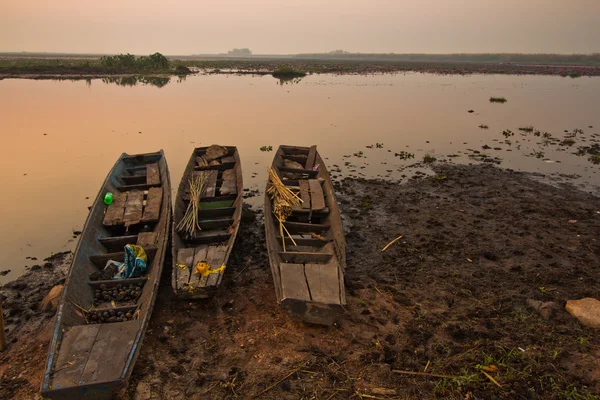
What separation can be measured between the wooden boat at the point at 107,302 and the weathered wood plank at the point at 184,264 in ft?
1.06

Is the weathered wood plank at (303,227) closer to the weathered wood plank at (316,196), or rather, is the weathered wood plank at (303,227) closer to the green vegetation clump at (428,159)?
the weathered wood plank at (316,196)

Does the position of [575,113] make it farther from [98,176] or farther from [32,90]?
[32,90]

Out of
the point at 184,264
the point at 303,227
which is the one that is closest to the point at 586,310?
the point at 303,227

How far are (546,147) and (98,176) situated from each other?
19.2 meters

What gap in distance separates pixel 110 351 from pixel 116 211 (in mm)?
4356

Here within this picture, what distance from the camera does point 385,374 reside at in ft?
15.6

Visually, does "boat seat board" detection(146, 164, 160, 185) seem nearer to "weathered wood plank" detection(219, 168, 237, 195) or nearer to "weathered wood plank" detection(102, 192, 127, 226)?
"weathered wood plank" detection(102, 192, 127, 226)

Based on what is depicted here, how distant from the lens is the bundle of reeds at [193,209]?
7446mm

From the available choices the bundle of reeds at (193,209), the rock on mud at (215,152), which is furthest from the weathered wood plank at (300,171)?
the bundle of reeds at (193,209)

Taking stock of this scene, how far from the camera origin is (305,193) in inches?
351

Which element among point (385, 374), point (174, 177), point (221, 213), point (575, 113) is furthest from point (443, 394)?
point (575, 113)

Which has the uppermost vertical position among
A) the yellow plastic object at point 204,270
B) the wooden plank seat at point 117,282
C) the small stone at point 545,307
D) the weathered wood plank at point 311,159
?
the weathered wood plank at point 311,159

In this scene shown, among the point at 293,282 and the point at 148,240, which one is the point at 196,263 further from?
the point at 293,282

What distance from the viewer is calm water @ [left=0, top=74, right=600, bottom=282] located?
10125 millimetres
